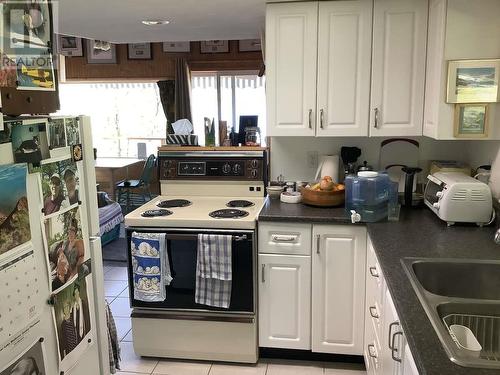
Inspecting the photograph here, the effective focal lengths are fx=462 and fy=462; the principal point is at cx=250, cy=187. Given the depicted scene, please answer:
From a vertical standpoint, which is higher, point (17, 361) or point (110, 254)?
point (17, 361)

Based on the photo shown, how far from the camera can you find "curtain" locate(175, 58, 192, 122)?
675 cm

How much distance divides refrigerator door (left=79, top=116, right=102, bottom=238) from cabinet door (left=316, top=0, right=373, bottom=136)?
5.02 ft

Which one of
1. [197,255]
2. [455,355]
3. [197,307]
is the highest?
[455,355]

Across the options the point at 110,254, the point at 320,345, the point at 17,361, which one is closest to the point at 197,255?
the point at 320,345

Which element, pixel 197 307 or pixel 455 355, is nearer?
pixel 455 355

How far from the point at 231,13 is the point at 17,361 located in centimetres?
228

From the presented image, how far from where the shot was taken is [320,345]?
8.84ft

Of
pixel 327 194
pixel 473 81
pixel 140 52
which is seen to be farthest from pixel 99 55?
pixel 473 81

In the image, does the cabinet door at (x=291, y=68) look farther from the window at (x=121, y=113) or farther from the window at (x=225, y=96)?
the window at (x=121, y=113)

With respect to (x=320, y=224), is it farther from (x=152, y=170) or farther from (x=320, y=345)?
(x=152, y=170)

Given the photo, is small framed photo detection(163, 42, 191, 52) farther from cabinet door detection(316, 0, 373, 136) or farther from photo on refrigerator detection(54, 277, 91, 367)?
photo on refrigerator detection(54, 277, 91, 367)

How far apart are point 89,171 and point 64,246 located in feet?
0.97

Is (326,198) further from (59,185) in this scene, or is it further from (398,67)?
(59,185)

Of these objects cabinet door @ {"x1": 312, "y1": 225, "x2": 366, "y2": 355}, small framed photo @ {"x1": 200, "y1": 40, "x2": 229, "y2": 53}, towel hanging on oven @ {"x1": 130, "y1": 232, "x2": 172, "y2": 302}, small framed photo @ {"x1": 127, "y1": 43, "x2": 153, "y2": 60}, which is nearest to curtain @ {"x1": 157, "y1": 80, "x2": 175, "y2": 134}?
small framed photo @ {"x1": 127, "y1": 43, "x2": 153, "y2": 60}
